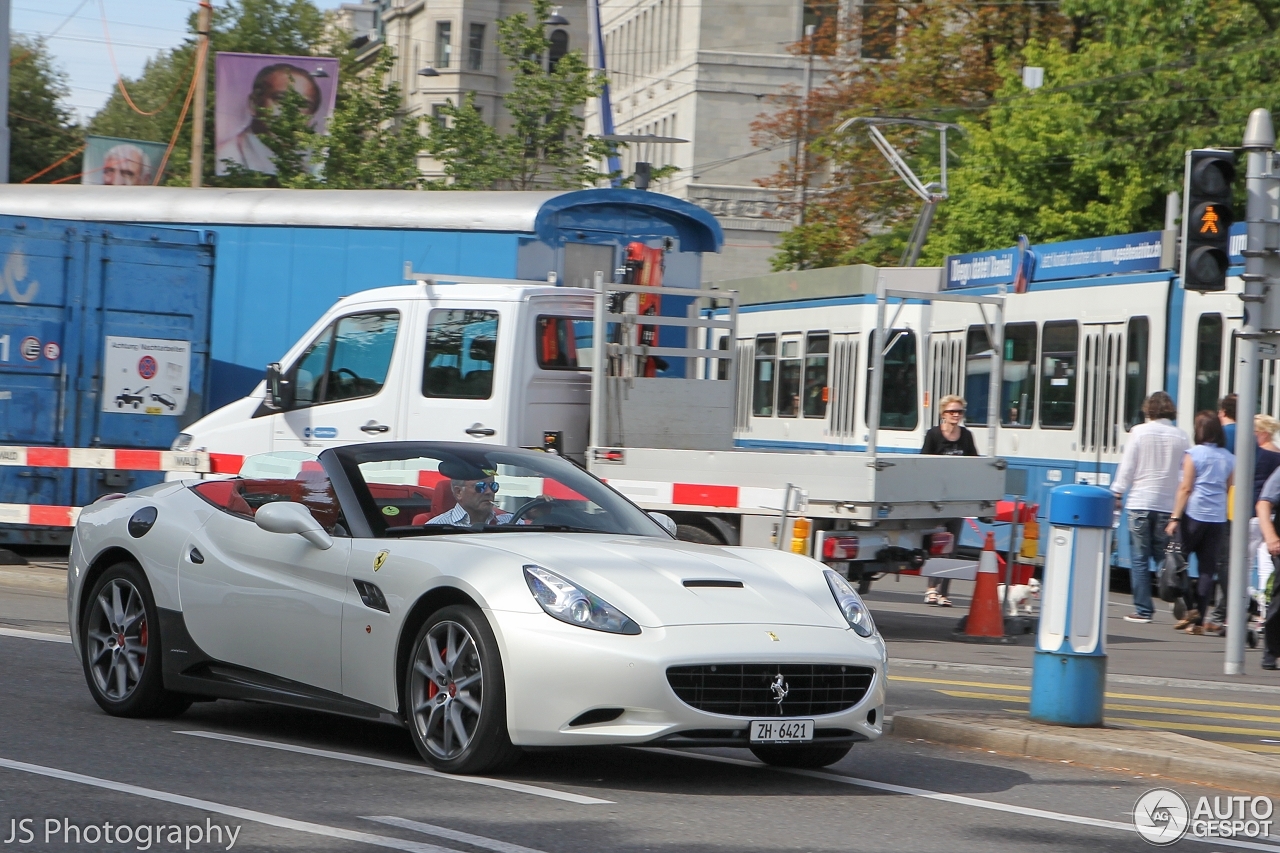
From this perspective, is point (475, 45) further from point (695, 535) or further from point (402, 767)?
point (402, 767)

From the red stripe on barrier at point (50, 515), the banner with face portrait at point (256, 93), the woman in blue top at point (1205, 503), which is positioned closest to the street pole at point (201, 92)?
the banner with face portrait at point (256, 93)

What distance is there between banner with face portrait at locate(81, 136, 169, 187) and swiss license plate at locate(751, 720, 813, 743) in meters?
36.3

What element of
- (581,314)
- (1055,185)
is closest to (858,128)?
(1055,185)

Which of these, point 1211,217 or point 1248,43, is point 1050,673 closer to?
point 1211,217

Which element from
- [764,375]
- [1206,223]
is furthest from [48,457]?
[764,375]

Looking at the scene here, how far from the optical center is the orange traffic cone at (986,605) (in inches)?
527

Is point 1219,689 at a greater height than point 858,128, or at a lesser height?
lesser

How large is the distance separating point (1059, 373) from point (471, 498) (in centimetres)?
1409

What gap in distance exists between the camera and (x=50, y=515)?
15.6 m

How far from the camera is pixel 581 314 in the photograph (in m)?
13.1

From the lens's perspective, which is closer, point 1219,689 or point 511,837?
point 511,837

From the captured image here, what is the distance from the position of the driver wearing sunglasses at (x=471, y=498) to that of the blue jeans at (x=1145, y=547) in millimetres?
8899

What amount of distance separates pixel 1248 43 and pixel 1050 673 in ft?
87.1

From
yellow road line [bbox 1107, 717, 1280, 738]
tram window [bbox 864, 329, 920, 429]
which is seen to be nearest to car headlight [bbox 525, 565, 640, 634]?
yellow road line [bbox 1107, 717, 1280, 738]
